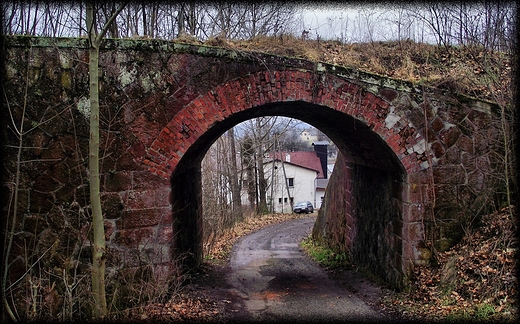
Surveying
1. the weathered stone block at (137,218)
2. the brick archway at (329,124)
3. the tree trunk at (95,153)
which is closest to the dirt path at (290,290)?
the brick archway at (329,124)

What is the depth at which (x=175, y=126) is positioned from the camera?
19.6ft

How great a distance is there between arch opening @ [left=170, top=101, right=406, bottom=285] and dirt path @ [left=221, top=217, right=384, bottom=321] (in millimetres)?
805

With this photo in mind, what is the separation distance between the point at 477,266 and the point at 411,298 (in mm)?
1054

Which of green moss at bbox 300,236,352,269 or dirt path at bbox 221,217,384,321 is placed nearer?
dirt path at bbox 221,217,384,321

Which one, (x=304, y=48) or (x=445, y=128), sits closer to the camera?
(x=445, y=128)

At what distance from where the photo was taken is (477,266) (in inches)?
226

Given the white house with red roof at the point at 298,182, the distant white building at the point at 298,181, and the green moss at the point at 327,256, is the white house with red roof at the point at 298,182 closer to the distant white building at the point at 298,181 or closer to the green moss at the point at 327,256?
the distant white building at the point at 298,181

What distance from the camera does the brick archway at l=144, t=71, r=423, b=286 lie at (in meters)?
6.00

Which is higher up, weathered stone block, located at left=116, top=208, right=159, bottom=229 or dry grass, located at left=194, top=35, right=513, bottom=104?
dry grass, located at left=194, top=35, right=513, bottom=104

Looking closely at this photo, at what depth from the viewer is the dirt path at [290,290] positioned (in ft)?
20.2

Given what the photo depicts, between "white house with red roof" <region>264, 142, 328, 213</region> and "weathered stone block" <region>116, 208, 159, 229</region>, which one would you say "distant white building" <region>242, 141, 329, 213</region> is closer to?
"white house with red roof" <region>264, 142, 328, 213</region>

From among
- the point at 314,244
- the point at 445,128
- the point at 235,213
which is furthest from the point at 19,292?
the point at 235,213

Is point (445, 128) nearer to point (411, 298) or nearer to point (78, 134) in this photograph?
point (411, 298)

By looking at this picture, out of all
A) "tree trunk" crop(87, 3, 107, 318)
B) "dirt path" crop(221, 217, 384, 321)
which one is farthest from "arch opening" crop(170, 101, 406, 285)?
"tree trunk" crop(87, 3, 107, 318)
